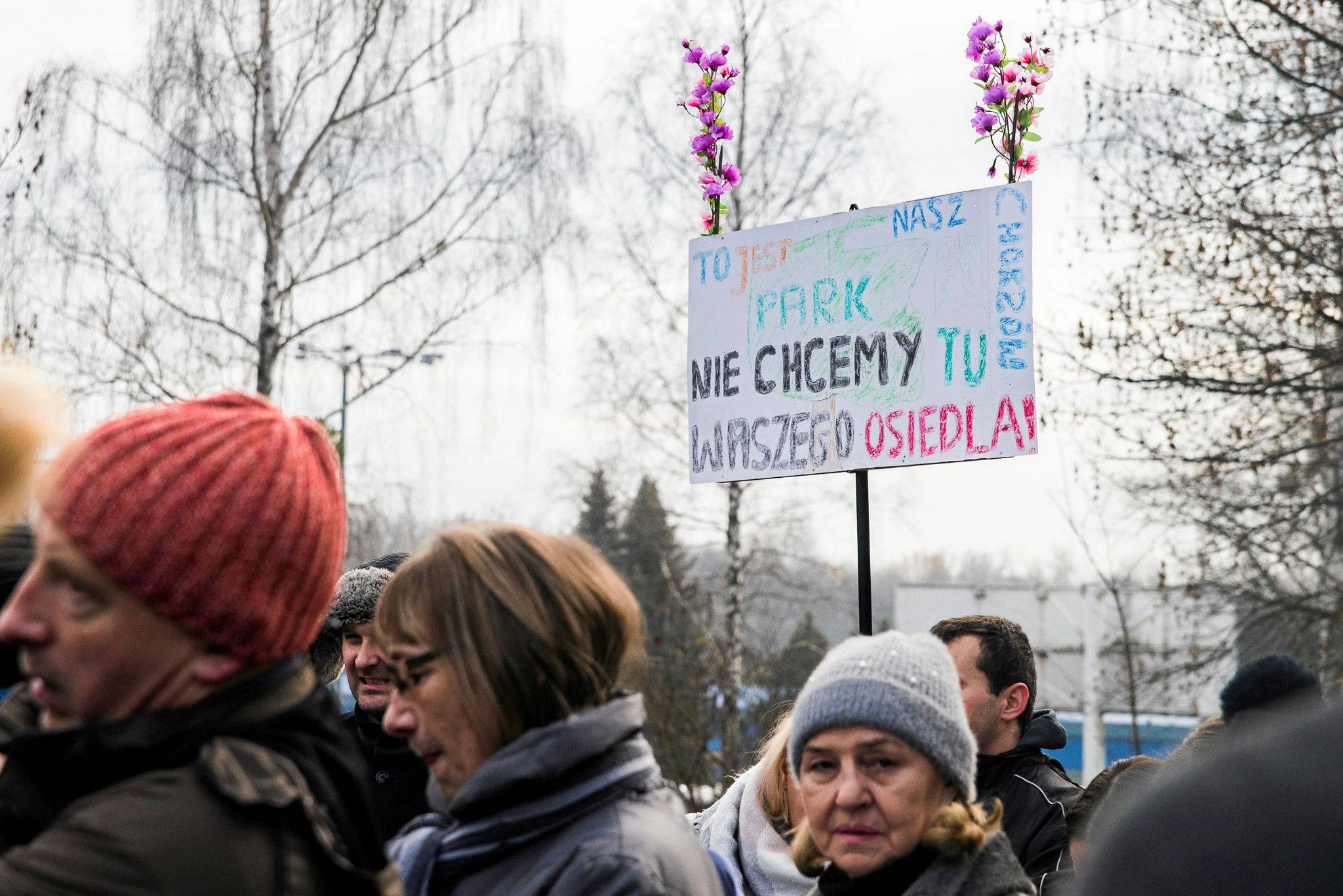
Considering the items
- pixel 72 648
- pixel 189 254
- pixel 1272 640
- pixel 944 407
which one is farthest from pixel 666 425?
pixel 72 648

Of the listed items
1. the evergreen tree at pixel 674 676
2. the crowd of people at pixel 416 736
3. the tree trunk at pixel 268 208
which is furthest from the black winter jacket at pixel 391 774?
the tree trunk at pixel 268 208

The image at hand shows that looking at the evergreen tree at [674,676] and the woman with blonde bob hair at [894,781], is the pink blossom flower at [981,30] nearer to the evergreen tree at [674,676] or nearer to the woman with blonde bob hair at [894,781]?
the woman with blonde bob hair at [894,781]

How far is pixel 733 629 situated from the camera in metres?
14.9

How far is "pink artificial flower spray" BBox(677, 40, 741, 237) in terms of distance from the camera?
16.5 ft

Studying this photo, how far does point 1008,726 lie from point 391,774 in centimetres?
183

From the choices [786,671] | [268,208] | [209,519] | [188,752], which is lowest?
[786,671]

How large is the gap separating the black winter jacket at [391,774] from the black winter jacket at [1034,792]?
5.40ft

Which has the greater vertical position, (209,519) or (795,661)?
(209,519)

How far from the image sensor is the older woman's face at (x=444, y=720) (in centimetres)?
207

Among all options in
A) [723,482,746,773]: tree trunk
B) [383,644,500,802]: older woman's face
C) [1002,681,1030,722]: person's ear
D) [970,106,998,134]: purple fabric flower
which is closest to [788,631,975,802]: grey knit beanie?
[383,644,500,802]: older woman's face

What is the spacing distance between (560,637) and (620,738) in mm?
177

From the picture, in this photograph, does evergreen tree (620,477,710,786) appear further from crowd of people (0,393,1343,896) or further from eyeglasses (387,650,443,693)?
eyeglasses (387,650,443,693)

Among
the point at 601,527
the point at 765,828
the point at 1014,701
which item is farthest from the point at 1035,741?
the point at 601,527

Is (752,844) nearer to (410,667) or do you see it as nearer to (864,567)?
(864,567)
